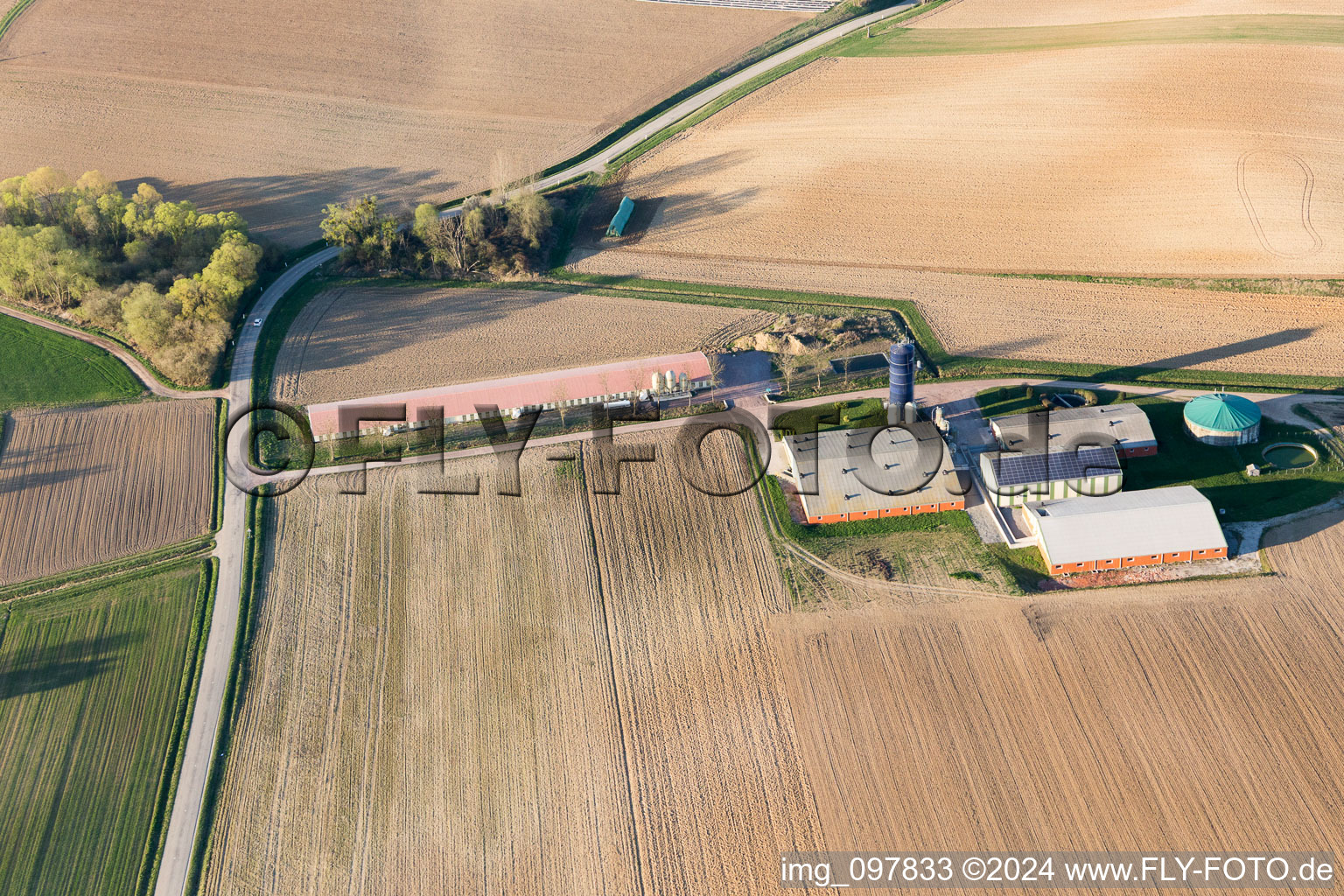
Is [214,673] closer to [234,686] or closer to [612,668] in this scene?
[234,686]

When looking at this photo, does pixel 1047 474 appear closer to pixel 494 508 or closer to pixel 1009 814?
pixel 1009 814

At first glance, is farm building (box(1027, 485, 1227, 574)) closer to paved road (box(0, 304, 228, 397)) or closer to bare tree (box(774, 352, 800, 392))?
bare tree (box(774, 352, 800, 392))

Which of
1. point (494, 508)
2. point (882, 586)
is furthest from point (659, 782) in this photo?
point (494, 508)

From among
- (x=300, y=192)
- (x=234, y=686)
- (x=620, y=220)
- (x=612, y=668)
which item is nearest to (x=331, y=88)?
(x=300, y=192)

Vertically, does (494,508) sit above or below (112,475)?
below

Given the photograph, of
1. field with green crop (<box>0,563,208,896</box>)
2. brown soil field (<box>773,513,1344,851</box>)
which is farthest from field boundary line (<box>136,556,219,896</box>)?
brown soil field (<box>773,513,1344,851</box>)

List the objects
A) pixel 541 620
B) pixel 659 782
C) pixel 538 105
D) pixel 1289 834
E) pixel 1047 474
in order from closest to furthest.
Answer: pixel 1289 834
pixel 659 782
pixel 541 620
pixel 1047 474
pixel 538 105
